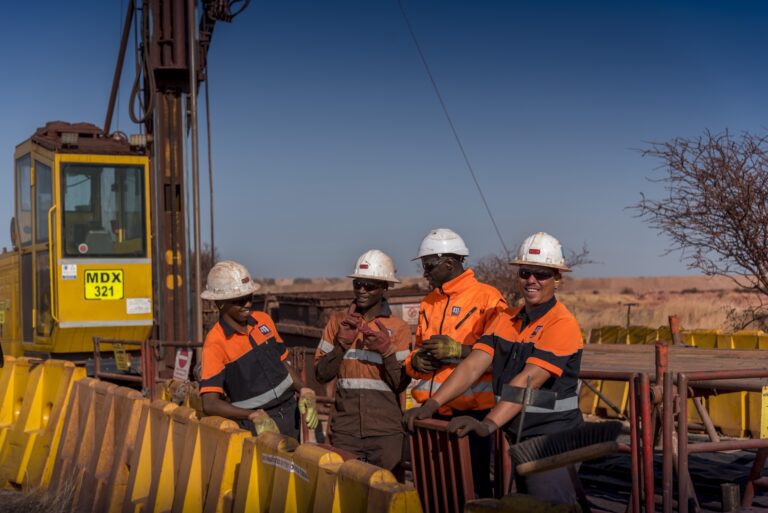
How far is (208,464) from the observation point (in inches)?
237

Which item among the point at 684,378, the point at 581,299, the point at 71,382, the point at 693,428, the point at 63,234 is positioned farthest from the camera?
the point at 581,299

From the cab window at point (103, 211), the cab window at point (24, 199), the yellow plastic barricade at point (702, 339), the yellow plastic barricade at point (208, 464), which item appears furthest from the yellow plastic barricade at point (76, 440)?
the yellow plastic barricade at point (702, 339)

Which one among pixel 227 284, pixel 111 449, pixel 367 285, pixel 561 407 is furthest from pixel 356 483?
pixel 111 449

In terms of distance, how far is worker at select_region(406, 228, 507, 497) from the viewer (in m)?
5.45

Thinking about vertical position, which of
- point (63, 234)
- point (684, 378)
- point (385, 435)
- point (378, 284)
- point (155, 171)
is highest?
point (155, 171)

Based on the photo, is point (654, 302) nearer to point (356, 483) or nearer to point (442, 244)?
point (442, 244)

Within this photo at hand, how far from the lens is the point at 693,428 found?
1110 centimetres

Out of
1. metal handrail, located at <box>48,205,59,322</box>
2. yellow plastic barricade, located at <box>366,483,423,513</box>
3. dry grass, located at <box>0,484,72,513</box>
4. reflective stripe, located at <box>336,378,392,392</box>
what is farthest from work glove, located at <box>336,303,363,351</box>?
metal handrail, located at <box>48,205,59,322</box>

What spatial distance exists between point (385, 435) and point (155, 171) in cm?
732

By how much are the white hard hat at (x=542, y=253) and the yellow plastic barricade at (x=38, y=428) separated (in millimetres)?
5361

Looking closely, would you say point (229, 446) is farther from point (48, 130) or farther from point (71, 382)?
point (48, 130)

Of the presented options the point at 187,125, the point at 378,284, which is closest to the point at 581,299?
the point at 187,125

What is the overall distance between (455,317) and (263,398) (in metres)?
1.48

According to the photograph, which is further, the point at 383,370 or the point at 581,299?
the point at 581,299
